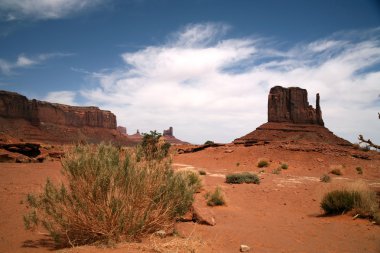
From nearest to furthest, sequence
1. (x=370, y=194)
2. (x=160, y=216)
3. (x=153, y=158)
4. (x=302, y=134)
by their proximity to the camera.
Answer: (x=160, y=216) → (x=153, y=158) → (x=370, y=194) → (x=302, y=134)

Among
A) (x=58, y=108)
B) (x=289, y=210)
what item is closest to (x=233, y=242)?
(x=289, y=210)

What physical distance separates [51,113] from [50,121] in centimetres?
421

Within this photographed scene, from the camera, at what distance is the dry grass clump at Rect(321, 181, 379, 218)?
917 centimetres

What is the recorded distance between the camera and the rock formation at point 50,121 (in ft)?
280

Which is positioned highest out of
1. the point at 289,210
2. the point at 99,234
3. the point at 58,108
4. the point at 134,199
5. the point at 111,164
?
the point at 58,108

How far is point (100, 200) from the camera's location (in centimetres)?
559

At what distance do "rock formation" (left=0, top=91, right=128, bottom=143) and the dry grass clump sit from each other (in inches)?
2366

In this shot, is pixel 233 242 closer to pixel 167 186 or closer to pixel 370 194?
pixel 167 186

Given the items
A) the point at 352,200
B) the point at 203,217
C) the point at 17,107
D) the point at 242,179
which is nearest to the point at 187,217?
the point at 203,217

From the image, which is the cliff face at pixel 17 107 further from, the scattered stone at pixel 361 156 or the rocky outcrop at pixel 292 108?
the scattered stone at pixel 361 156

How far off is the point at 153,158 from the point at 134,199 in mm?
1168

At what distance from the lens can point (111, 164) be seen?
19.5 ft

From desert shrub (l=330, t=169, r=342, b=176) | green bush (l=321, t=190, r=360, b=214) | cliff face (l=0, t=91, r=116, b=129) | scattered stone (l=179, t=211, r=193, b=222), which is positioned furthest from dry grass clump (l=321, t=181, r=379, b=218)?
cliff face (l=0, t=91, r=116, b=129)

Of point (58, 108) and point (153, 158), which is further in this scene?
point (58, 108)
